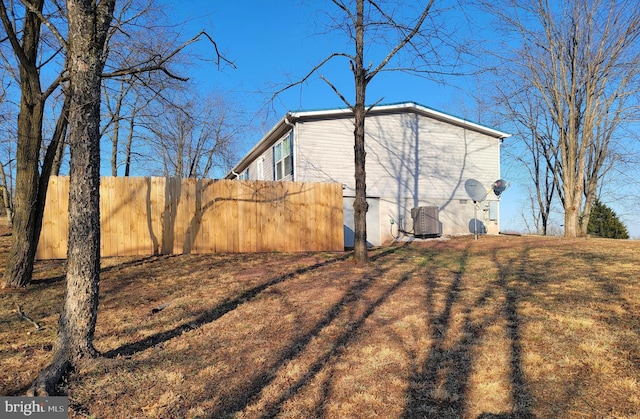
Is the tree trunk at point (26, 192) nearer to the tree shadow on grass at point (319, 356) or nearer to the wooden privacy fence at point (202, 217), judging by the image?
the wooden privacy fence at point (202, 217)

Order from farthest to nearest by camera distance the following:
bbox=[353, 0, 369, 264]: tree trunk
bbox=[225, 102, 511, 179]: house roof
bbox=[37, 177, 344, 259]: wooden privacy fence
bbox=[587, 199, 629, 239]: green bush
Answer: bbox=[587, 199, 629, 239]: green bush → bbox=[225, 102, 511, 179]: house roof → bbox=[37, 177, 344, 259]: wooden privacy fence → bbox=[353, 0, 369, 264]: tree trunk

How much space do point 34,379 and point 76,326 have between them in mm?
503

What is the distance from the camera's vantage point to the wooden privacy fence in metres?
8.37

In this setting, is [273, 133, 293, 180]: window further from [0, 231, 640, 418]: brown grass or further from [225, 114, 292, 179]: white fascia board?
[0, 231, 640, 418]: brown grass

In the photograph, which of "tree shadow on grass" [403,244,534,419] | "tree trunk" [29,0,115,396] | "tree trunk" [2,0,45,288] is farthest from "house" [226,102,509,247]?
"tree trunk" [29,0,115,396]

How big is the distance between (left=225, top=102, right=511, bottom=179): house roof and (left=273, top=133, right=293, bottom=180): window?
300 mm

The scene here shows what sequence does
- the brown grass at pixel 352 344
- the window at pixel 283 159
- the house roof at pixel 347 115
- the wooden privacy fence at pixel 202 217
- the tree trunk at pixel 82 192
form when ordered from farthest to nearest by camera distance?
the window at pixel 283 159
the house roof at pixel 347 115
the wooden privacy fence at pixel 202 217
the tree trunk at pixel 82 192
the brown grass at pixel 352 344

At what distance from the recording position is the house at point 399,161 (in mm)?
13117

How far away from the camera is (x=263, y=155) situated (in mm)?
17141

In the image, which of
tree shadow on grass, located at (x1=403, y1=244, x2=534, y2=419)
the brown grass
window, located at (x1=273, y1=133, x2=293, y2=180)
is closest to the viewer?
Result: tree shadow on grass, located at (x1=403, y1=244, x2=534, y2=419)

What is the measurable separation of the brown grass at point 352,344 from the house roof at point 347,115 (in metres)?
7.37

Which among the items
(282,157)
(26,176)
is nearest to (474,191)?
(282,157)

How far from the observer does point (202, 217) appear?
904 centimetres

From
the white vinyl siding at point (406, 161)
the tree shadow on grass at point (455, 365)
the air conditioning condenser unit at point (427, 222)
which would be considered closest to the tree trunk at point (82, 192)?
the tree shadow on grass at point (455, 365)
